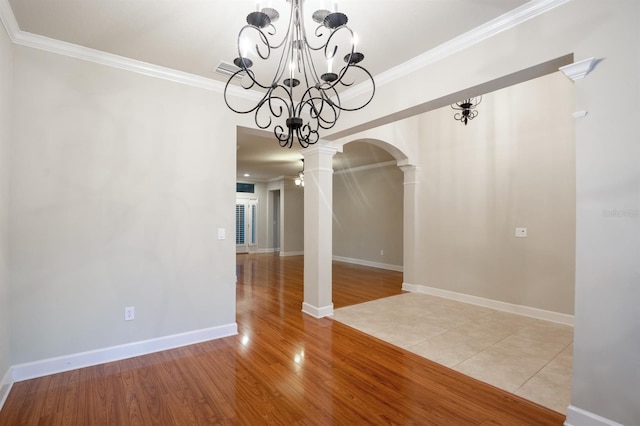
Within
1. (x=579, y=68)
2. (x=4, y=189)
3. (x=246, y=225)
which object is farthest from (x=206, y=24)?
(x=246, y=225)

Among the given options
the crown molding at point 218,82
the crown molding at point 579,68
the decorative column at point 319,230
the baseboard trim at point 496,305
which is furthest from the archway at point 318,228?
the crown molding at point 579,68

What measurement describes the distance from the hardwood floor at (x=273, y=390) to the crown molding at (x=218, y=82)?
2649 mm

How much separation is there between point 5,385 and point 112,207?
57.3 inches

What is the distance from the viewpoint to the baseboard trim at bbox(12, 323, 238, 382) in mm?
2375

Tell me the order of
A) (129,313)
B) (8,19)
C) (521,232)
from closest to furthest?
(8,19) < (129,313) < (521,232)

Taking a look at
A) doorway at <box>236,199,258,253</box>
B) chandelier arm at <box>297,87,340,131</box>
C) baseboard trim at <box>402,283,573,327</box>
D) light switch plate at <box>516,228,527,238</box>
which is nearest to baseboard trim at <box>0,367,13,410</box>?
chandelier arm at <box>297,87,340,131</box>

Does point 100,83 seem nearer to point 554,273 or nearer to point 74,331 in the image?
point 74,331

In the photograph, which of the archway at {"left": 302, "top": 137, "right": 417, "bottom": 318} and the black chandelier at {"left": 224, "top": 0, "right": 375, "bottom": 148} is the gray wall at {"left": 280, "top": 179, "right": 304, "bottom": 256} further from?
the black chandelier at {"left": 224, "top": 0, "right": 375, "bottom": 148}

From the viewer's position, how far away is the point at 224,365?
2.62 metres

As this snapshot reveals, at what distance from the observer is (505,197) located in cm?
423

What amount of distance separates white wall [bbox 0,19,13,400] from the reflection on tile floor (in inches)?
121

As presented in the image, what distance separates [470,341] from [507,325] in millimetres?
830

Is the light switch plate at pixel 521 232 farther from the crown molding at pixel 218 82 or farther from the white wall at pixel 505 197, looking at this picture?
the crown molding at pixel 218 82

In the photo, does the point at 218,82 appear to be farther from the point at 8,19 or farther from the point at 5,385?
the point at 5,385
